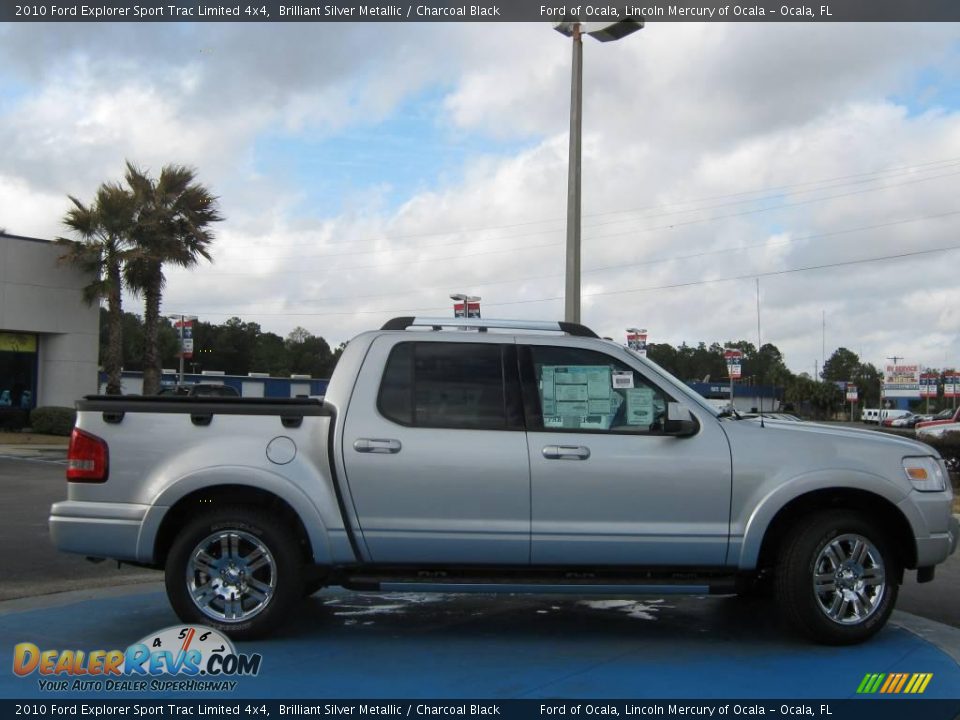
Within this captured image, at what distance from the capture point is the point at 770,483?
5941mm

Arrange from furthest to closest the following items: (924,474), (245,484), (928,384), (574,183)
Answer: (928,384)
(574,183)
(924,474)
(245,484)

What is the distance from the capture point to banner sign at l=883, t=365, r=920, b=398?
92.8 metres

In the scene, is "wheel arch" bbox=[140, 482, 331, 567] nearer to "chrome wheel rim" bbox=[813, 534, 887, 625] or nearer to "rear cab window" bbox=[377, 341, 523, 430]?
"rear cab window" bbox=[377, 341, 523, 430]

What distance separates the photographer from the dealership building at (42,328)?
29.4 metres

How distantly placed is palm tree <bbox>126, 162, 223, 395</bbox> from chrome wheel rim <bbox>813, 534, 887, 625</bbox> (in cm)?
2691

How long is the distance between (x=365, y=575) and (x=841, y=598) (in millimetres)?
2919

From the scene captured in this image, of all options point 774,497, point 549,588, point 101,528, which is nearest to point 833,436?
point 774,497

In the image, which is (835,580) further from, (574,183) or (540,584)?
(574,183)

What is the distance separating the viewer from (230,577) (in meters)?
5.91

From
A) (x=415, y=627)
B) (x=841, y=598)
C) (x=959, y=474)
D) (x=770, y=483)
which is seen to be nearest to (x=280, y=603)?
→ (x=415, y=627)

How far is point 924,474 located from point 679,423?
5.27 ft

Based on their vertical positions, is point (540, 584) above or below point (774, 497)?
below

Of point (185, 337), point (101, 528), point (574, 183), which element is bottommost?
point (101, 528)
